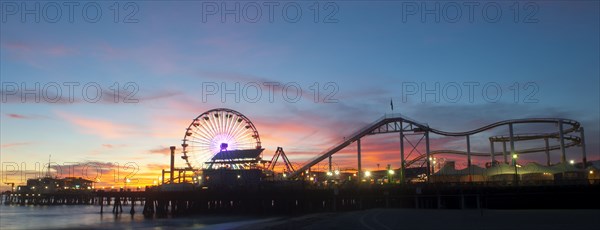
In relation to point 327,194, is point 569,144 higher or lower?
higher

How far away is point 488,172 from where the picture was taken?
87.9 m

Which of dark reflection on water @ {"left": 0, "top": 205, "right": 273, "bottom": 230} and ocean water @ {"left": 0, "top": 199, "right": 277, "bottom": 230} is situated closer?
ocean water @ {"left": 0, "top": 199, "right": 277, "bottom": 230}

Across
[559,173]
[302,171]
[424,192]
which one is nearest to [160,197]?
[302,171]

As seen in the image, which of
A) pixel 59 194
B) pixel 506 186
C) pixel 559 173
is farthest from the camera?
pixel 59 194

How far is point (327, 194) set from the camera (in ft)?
273

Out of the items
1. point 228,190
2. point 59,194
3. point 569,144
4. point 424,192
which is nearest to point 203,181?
point 228,190

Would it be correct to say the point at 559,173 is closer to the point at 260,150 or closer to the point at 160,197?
the point at 260,150

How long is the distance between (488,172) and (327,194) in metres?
30.2

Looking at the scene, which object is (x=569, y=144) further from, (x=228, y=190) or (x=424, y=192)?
(x=228, y=190)

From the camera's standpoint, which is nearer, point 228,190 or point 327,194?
point 327,194

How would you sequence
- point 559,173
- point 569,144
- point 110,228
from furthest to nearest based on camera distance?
1. point 569,144
2. point 559,173
3. point 110,228

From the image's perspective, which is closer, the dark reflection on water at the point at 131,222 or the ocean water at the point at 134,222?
the ocean water at the point at 134,222

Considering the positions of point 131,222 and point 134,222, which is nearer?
point 134,222

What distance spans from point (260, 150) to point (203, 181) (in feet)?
50.3
